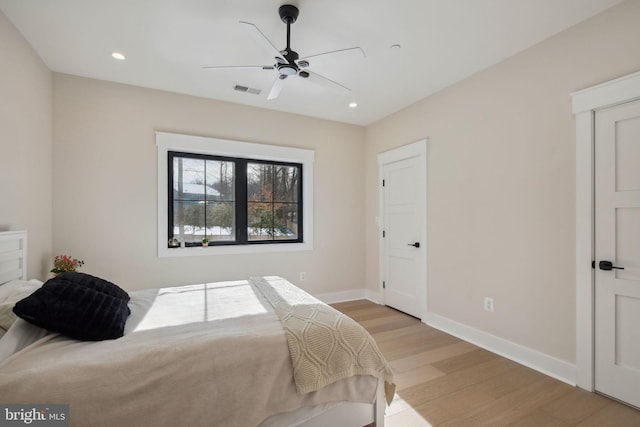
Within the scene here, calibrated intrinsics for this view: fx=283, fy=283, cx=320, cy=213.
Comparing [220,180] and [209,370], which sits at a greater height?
[220,180]

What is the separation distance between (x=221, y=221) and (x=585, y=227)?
3.65 meters

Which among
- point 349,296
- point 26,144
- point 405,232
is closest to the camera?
point 26,144

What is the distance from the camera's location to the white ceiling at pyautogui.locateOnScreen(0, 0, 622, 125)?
Result: 201 centimetres

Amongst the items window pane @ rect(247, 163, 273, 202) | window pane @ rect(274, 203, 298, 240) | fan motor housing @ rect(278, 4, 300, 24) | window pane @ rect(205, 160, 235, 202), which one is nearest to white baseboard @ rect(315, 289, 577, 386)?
window pane @ rect(274, 203, 298, 240)

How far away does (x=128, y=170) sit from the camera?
10.3ft

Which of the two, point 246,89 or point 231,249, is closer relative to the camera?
point 246,89

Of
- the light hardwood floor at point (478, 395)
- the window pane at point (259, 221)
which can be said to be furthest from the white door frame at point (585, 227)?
the window pane at point (259, 221)

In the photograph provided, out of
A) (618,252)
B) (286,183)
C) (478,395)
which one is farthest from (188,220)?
(618,252)

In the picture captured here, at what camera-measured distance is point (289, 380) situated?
1418 millimetres

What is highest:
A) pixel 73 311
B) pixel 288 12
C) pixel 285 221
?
pixel 288 12

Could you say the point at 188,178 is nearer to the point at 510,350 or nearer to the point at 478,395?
the point at 478,395

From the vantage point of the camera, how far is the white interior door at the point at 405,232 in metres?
3.51

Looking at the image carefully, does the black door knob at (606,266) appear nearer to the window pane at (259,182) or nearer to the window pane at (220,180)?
the window pane at (259,182)

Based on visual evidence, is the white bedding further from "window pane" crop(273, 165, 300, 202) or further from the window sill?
"window pane" crop(273, 165, 300, 202)
